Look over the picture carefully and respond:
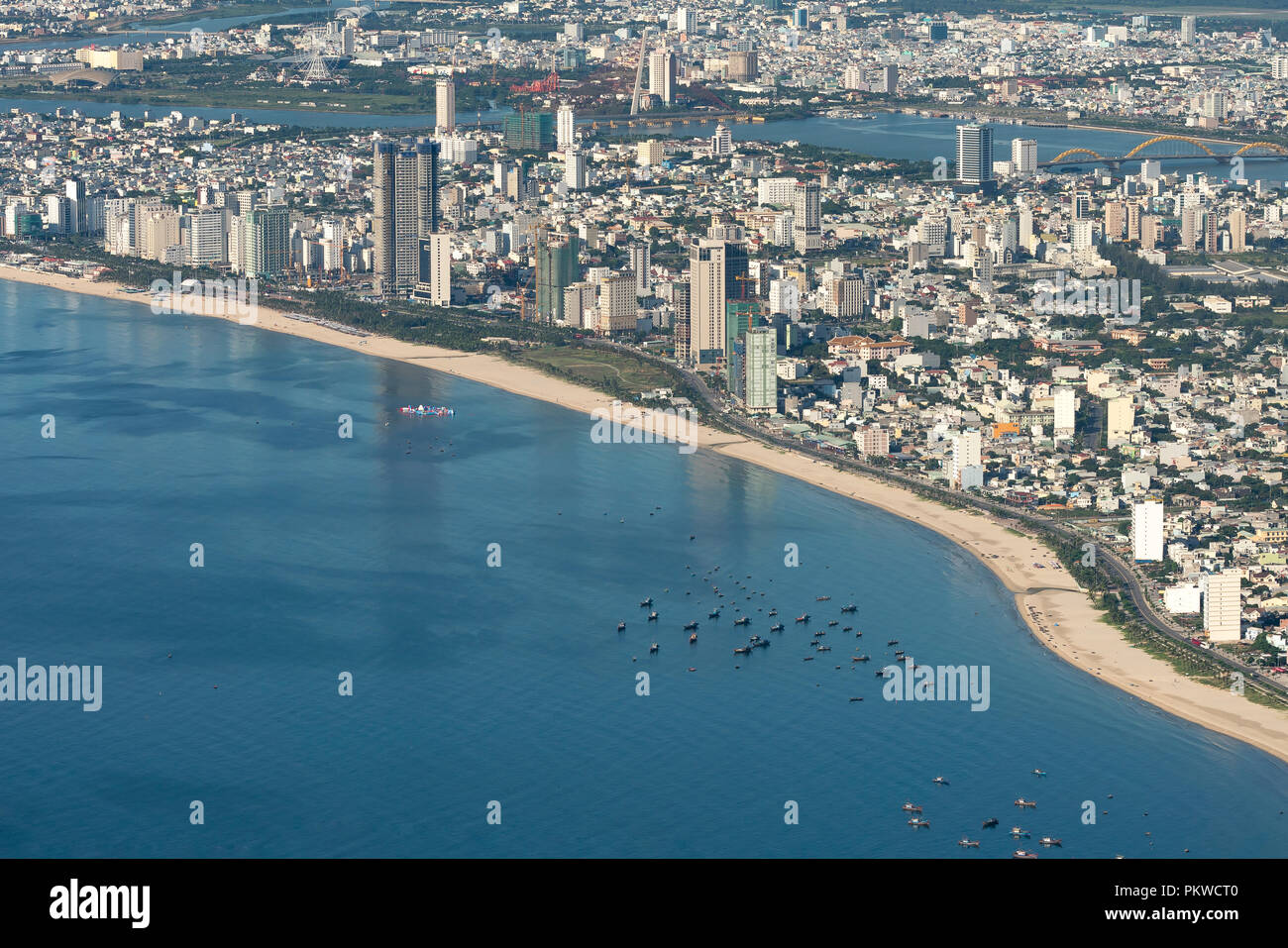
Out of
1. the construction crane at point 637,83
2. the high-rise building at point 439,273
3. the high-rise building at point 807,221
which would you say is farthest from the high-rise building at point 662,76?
the high-rise building at point 439,273

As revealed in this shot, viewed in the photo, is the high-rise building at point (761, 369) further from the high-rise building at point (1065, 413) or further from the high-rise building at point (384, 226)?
the high-rise building at point (384, 226)

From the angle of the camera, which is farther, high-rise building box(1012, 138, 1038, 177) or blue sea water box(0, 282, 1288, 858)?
high-rise building box(1012, 138, 1038, 177)

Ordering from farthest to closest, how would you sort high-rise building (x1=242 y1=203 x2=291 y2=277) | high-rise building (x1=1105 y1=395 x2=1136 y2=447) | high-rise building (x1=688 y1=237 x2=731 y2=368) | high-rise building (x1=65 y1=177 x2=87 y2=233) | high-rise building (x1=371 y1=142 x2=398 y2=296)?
high-rise building (x1=65 y1=177 x2=87 y2=233) → high-rise building (x1=242 y1=203 x2=291 y2=277) → high-rise building (x1=371 y1=142 x2=398 y2=296) → high-rise building (x1=688 y1=237 x2=731 y2=368) → high-rise building (x1=1105 y1=395 x2=1136 y2=447)

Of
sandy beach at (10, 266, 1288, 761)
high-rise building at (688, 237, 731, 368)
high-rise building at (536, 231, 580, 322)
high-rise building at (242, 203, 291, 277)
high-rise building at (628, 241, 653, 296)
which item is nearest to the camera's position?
sandy beach at (10, 266, 1288, 761)

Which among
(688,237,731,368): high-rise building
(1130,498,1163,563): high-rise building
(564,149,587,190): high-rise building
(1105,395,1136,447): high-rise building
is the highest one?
(564,149,587,190): high-rise building

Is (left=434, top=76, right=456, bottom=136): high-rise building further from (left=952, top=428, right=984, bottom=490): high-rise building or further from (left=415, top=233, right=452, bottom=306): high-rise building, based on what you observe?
(left=952, top=428, right=984, bottom=490): high-rise building

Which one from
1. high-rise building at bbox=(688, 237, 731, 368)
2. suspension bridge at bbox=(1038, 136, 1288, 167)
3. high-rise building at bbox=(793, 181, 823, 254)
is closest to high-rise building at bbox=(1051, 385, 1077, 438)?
high-rise building at bbox=(688, 237, 731, 368)
